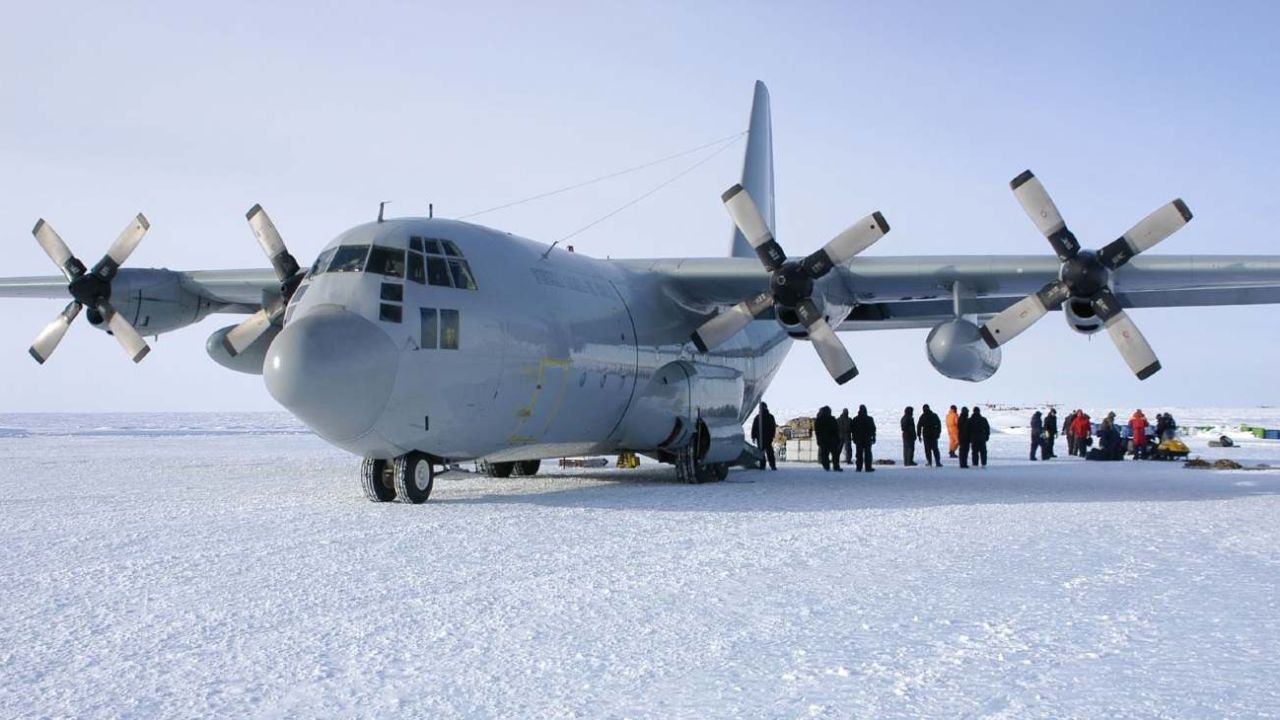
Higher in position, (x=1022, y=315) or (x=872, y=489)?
(x=1022, y=315)

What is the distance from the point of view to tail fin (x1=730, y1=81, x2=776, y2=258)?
24188 millimetres

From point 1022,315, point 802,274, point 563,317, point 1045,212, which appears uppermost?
point 1045,212

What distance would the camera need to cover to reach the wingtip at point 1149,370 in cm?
1371

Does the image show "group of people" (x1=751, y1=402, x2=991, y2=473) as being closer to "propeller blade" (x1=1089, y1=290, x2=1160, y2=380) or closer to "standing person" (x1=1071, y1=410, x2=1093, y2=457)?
"standing person" (x1=1071, y1=410, x2=1093, y2=457)

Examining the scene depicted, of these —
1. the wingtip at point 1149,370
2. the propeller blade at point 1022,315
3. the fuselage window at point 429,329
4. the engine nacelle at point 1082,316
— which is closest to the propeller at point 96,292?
the fuselage window at point 429,329

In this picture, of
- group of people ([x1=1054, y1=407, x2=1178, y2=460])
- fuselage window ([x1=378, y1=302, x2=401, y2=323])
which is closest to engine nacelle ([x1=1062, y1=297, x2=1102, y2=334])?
fuselage window ([x1=378, y1=302, x2=401, y2=323])

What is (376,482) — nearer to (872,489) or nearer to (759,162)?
(872,489)

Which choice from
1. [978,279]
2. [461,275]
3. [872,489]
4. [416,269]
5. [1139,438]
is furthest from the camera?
[1139,438]

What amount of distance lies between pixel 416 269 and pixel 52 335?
957 centimetres

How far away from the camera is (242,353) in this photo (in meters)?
16.5

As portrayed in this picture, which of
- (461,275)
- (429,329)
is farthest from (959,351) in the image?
(429,329)

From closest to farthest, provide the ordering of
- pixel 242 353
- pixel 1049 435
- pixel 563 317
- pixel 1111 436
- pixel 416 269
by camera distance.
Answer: pixel 416 269, pixel 563 317, pixel 242 353, pixel 1111 436, pixel 1049 435

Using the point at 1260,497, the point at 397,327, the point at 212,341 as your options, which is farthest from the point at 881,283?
the point at 212,341

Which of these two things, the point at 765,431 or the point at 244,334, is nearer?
the point at 244,334
